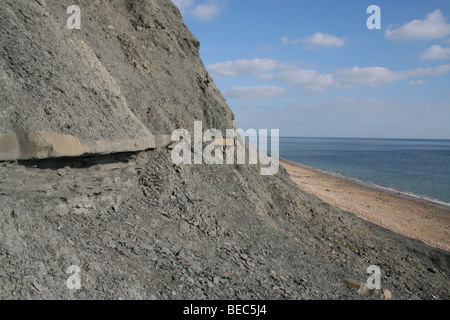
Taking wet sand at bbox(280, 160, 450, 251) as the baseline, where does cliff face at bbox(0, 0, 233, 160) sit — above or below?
above

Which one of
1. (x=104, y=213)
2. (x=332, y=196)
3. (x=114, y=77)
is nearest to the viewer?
(x=104, y=213)

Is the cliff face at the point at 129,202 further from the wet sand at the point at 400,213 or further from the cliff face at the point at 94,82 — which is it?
the wet sand at the point at 400,213

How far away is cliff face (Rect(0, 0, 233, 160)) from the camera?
544cm

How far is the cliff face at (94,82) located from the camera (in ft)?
17.9

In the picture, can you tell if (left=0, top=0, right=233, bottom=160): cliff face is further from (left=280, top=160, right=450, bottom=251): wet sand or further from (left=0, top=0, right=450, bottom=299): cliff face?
(left=280, top=160, right=450, bottom=251): wet sand

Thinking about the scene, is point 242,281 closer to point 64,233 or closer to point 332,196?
point 64,233

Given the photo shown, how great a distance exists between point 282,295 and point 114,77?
6.57 m

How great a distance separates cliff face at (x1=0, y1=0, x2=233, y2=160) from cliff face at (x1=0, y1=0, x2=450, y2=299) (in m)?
0.03

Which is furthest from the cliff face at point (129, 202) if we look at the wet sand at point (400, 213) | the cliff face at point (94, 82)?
the wet sand at point (400, 213)

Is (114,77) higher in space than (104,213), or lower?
higher

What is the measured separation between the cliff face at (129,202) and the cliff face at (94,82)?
0.10 ft

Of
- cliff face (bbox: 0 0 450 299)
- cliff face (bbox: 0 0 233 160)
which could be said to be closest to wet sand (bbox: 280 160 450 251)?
cliff face (bbox: 0 0 450 299)

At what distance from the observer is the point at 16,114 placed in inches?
207
